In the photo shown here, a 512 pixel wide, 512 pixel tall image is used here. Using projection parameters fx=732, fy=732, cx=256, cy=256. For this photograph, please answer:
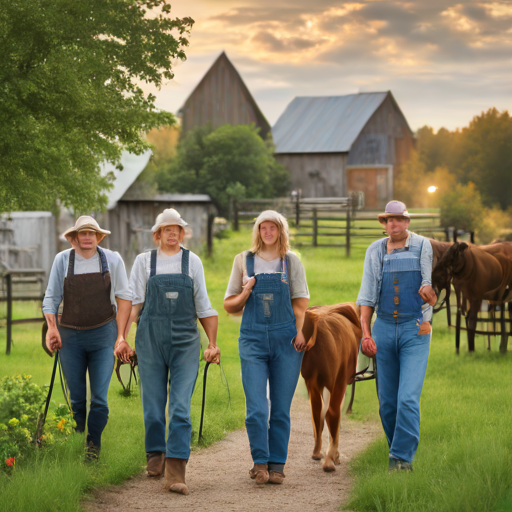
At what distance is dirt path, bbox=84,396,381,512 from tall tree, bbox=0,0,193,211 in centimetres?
458

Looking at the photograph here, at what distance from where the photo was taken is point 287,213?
2920 cm

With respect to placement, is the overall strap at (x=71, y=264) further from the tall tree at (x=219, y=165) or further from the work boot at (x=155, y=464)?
the tall tree at (x=219, y=165)

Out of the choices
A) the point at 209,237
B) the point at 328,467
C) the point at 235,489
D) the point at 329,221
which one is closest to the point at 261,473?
the point at 235,489

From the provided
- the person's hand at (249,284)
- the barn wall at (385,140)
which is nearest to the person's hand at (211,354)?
the person's hand at (249,284)

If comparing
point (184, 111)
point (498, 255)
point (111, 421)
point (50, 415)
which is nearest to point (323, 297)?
point (498, 255)

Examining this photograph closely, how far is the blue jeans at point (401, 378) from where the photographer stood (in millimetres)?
5621

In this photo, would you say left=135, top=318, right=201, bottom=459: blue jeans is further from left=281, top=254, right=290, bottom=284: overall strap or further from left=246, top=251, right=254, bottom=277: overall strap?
left=281, top=254, right=290, bottom=284: overall strap

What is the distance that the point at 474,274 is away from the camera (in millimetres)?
11750

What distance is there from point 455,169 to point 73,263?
107 feet

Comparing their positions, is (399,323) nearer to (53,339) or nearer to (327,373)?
(327,373)

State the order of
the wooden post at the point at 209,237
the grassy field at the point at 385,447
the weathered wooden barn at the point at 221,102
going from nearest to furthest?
the grassy field at the point at 385,447 < the wooden post at the point at 209,237 < the weathered wooden barn at the point at 221,102

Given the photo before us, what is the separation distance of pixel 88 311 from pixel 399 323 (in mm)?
2530

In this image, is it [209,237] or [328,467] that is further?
[209,237]

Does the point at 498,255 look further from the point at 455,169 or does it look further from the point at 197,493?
the point at 455,169
